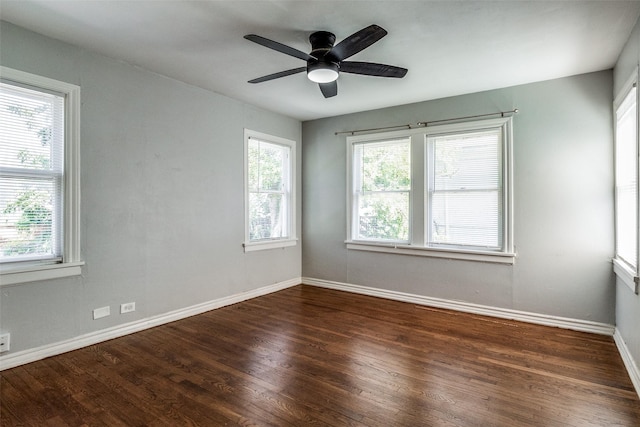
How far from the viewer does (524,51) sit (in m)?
3.01

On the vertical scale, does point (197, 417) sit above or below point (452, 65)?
below

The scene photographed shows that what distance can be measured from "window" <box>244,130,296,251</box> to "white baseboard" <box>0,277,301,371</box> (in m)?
0.70

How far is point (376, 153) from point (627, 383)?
3.53 m

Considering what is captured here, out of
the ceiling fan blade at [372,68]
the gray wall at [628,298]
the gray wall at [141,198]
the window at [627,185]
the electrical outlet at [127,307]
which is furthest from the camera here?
the electrical outlet at [127,307]

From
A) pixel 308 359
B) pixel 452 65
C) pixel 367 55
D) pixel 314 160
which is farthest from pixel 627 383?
pixel 314 160

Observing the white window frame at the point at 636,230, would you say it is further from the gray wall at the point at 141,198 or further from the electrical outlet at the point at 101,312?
the electrical outlet at the point at 101,312

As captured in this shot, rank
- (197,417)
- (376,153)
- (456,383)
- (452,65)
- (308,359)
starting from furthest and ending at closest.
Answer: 1. (376,153)
2. (452,65)
3. (308,359)
4. (456,383)
5. (197,417)

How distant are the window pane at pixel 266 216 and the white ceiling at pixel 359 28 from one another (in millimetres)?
1690

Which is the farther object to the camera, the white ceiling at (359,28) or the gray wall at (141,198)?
the gray wall at (141,198)

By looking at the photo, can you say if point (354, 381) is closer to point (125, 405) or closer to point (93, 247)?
point (125, 405)

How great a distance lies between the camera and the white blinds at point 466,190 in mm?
3998

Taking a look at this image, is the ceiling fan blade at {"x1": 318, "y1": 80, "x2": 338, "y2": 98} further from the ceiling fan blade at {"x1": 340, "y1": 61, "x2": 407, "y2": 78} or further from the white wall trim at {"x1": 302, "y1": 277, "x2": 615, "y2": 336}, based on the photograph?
the white wall trim at {"x1": 302, "y1": 277, "x2": 615, "y2": 336}

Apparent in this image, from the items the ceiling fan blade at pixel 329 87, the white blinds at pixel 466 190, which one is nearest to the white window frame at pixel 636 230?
the white blinds at pixel 466 190

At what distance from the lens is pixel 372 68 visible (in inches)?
109
